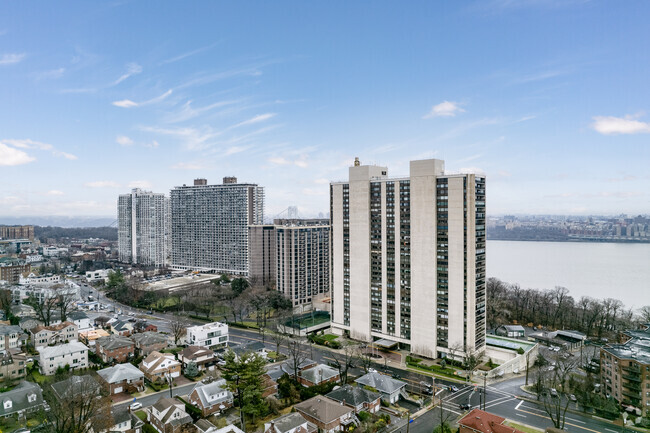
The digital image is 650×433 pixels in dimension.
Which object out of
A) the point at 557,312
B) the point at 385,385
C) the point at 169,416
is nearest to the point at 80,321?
the point at 169,416

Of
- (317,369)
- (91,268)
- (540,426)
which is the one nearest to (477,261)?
(540,426)

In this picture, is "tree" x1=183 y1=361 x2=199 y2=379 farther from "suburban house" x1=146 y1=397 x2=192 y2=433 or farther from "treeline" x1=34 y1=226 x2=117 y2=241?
"treeline" x1=34 y1=226 x2=117 y2=241

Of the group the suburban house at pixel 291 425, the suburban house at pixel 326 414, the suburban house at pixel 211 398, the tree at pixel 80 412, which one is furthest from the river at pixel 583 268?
the tree at pixel 80 412

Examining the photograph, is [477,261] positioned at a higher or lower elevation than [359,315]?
higher

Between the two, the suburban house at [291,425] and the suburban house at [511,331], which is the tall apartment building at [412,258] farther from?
the suburban house at [291,425]

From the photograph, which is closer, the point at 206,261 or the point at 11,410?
the point at 11,410

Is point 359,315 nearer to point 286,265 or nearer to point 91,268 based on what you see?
point 286,265

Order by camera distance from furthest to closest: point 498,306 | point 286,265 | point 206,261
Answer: point 206,261 → point 286,265 → point 498,306

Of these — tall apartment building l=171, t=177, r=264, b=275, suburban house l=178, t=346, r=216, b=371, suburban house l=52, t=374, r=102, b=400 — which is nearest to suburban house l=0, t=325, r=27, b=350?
suburban house l=52, t=374, r=102, b=400
